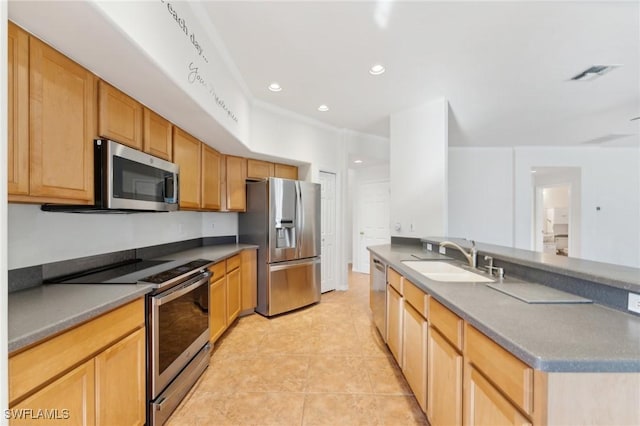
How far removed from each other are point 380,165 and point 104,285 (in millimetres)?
4941

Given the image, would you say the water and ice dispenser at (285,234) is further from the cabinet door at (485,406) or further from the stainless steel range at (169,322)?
the cabinet door at (485,406)

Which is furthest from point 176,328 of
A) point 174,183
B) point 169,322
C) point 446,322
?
point 446,322

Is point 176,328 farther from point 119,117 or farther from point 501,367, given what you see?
point 501,367

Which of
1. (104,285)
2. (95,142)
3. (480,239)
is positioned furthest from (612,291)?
(480,239)

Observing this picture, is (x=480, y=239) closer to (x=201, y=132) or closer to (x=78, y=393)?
(x=201, y=132)

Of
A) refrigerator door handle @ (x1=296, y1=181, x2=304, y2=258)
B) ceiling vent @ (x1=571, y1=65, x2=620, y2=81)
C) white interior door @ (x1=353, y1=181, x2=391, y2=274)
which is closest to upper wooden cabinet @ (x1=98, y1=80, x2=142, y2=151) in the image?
refrigerator door handle @ (x1=296, y1=181, x2=304, y2=258)

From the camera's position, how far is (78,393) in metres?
1.12

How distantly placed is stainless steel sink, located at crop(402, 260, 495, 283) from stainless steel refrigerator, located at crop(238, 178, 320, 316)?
5.32 feet

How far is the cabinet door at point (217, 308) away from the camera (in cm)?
248

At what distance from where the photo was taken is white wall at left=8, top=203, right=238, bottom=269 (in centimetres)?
142

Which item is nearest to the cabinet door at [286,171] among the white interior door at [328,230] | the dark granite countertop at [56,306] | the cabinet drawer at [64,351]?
the white interior door at [328,230]

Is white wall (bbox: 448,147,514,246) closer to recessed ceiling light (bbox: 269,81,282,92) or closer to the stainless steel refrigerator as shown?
the stainless steel refrigerator

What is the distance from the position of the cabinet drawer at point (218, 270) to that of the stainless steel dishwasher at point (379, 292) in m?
1.59

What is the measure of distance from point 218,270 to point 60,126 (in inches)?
67.4
